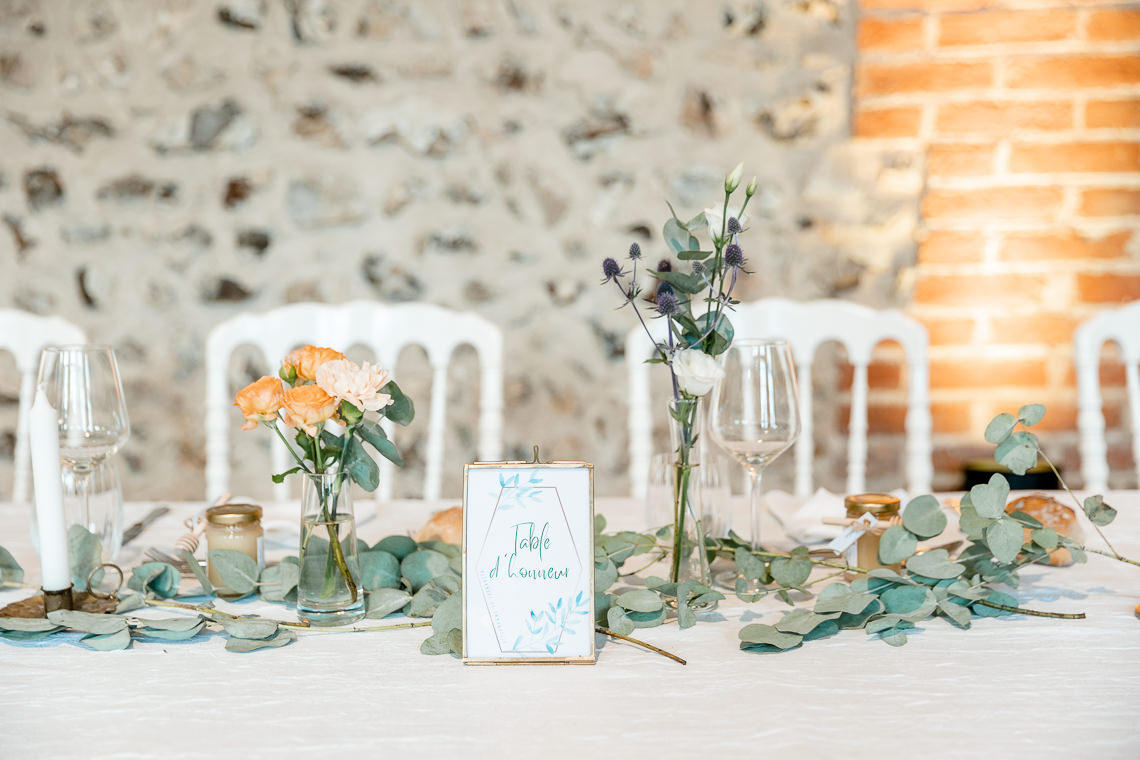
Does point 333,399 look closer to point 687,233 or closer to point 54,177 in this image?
point 687,233

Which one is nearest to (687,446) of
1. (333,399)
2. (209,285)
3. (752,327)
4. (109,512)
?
(333,399)

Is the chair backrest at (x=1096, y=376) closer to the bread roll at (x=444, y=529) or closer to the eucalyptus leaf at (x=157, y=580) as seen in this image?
the bread roll at (x=444, y=529)

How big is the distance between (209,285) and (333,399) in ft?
5.05

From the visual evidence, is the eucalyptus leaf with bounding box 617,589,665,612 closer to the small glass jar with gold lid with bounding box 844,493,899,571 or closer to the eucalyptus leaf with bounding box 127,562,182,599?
the small glass jar with gold lid with bounding box 844,493,899,571

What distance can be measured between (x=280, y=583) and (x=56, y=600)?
0.59ft

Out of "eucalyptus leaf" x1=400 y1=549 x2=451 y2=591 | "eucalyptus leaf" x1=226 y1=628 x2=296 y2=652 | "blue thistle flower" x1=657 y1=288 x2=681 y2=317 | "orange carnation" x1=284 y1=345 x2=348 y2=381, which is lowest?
"eucalyptus leaf" x1=226 y1=628 x2=296 y2=652

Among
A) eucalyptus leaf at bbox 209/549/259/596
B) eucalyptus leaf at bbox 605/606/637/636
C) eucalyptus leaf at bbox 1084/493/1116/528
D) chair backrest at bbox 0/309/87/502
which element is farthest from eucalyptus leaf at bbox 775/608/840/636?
chair backrest at bbox 0/309/87/502

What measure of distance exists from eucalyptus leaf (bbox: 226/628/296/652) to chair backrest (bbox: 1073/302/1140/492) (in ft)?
4.05

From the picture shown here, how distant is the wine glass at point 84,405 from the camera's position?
0.91 m

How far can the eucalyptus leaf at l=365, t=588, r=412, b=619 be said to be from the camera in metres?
0.79

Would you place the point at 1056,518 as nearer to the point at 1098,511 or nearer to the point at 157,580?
the point at 1098,511

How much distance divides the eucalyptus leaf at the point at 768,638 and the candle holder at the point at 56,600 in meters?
0.55

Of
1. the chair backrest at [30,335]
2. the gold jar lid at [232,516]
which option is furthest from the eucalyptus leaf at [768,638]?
the chair backrest at [30,335]

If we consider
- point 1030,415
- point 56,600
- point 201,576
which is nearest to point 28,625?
point 56,600
